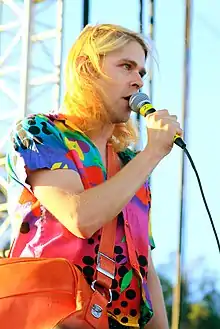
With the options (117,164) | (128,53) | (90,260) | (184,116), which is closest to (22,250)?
(90,260)

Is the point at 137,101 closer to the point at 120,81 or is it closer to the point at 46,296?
the point at 120,81

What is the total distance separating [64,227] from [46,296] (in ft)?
0.49

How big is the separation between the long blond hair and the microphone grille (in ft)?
0.19

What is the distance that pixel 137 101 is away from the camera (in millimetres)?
1506

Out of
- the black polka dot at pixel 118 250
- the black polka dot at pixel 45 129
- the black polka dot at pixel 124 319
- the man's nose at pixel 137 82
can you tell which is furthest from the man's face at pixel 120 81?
the black polka dot at pixel 124 319

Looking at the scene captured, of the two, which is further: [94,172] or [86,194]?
[94,172]

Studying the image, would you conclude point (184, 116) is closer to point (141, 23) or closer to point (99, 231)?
point (141, 23)

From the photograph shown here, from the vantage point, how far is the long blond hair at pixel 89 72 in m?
1.56

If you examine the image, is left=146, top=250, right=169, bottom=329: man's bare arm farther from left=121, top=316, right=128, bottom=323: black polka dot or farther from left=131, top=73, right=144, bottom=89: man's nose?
left=131, top=73, right=144, bottom=89: man's nose

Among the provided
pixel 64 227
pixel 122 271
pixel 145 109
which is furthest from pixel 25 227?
pixel 145 109

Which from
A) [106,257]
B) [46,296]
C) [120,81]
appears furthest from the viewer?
[120,81]

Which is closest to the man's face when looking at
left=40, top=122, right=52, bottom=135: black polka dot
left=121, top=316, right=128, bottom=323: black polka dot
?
left=40, top=122, right=52, bottom=135: black polka dot

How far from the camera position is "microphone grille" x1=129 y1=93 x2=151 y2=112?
59.1 inches

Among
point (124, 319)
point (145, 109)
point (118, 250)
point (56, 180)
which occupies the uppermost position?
point (145, 109)
